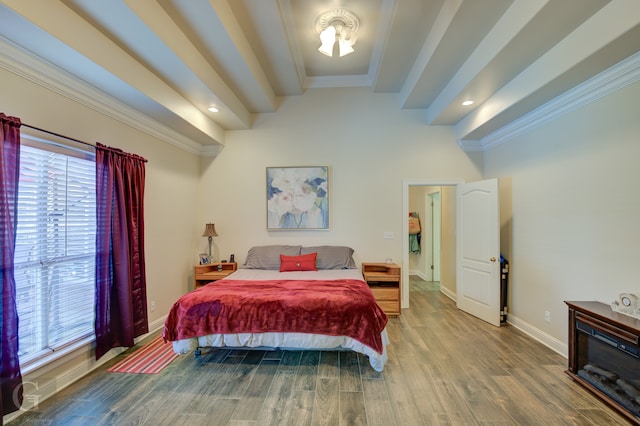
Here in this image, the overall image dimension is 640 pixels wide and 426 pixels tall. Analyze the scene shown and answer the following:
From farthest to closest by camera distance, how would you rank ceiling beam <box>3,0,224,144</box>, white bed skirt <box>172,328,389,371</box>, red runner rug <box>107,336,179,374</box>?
red runner rug <box>107,336,179,374</box>, white bed skirt <box>172,328,389,371</box>, ceiling beam <box>3,0,224,144</box>

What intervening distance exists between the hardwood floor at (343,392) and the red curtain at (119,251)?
357 millimetres

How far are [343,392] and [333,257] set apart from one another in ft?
6.38

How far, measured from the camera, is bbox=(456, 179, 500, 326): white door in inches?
133

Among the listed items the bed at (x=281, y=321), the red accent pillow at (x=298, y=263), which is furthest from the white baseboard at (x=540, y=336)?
the red accent pillow at (x=298, y=263)

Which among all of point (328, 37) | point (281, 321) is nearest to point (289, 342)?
point (281, 321)

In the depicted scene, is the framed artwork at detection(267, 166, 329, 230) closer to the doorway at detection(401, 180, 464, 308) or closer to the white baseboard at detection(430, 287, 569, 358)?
the doorway at detection(401, 180, 464, 308)

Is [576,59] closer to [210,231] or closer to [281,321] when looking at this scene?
[281,321]

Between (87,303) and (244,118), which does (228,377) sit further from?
(244,118)

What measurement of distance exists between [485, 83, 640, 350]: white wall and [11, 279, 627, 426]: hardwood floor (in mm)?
652

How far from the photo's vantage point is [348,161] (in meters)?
4.16

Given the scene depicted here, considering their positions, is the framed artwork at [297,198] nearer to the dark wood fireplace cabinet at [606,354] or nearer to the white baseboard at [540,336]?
the white baseboard at [540,336]

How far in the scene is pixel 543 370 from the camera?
7.73 ft

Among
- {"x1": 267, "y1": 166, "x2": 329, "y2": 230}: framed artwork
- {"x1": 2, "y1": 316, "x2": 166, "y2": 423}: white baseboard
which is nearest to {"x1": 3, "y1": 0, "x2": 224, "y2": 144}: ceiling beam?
{"x1": 267, "y1": 166, "x2": 329, "y2": 230}: framed artwork

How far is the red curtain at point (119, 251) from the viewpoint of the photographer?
246 cm
